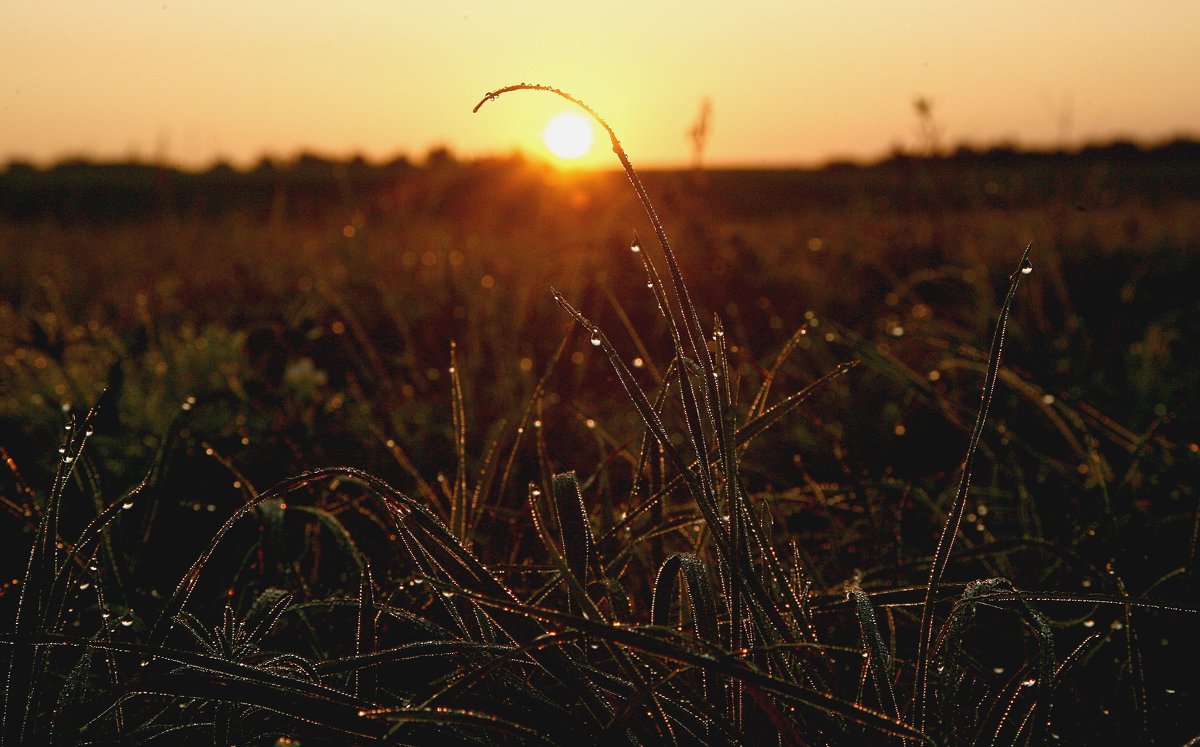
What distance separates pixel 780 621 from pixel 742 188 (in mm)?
17367

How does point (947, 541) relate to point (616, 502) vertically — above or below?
above

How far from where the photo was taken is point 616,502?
5.98ft

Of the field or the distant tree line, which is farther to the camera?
the distant tree line

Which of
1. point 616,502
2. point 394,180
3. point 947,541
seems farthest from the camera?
point 394,180

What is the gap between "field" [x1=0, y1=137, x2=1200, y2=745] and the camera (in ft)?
3.09

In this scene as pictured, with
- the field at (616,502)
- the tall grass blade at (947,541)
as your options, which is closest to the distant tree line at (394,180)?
the field at (616,502)

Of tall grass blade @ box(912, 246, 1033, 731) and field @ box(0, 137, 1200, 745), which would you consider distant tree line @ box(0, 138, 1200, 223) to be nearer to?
field @ box(0, 137, 1200, 745)

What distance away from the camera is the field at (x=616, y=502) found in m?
0.94

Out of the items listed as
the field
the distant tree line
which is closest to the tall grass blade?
the field

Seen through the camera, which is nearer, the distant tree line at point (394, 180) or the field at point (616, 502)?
the field at point (616, 502)

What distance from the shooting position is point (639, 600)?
58.7 inches

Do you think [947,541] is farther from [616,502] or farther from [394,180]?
[394,180]

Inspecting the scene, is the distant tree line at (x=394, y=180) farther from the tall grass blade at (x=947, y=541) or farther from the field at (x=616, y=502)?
the tall grass blade at (x=947, y=541)

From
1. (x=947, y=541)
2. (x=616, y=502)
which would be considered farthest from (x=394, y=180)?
(x=947, y=541)
